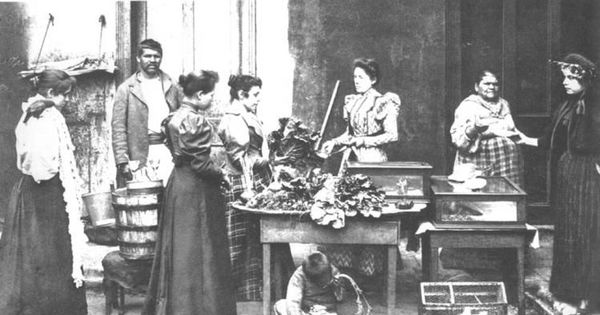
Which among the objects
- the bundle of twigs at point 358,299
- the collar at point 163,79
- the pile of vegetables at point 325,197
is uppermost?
the collar at point 163,79

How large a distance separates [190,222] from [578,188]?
10.1ft

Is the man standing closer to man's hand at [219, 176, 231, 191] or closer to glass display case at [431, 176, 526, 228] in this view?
man's hand at [219, 176, 231, 191]

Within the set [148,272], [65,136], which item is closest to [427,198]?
[148,272]

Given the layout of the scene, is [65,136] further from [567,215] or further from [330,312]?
[567,215]

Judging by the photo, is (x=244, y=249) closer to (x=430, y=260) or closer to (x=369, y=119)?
(x=430, y=260)

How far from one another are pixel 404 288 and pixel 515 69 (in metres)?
3.20

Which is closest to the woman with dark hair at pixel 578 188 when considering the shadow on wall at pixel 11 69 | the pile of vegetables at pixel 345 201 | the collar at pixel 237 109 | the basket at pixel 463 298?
the basket at pixel 463 298

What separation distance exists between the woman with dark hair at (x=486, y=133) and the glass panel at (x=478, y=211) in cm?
153

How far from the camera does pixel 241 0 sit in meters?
9.16

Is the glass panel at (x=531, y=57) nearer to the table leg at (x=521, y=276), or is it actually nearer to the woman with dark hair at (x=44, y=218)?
the table leg at (x=521, y=276)

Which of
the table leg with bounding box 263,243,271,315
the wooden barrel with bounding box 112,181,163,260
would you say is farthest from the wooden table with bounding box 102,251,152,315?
the table leg with bounding box 263,243,271,315

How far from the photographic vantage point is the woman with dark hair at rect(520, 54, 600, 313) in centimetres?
638

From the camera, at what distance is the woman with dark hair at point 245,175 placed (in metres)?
6.85

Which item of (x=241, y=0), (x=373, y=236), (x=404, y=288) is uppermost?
(x=241, y=0)
